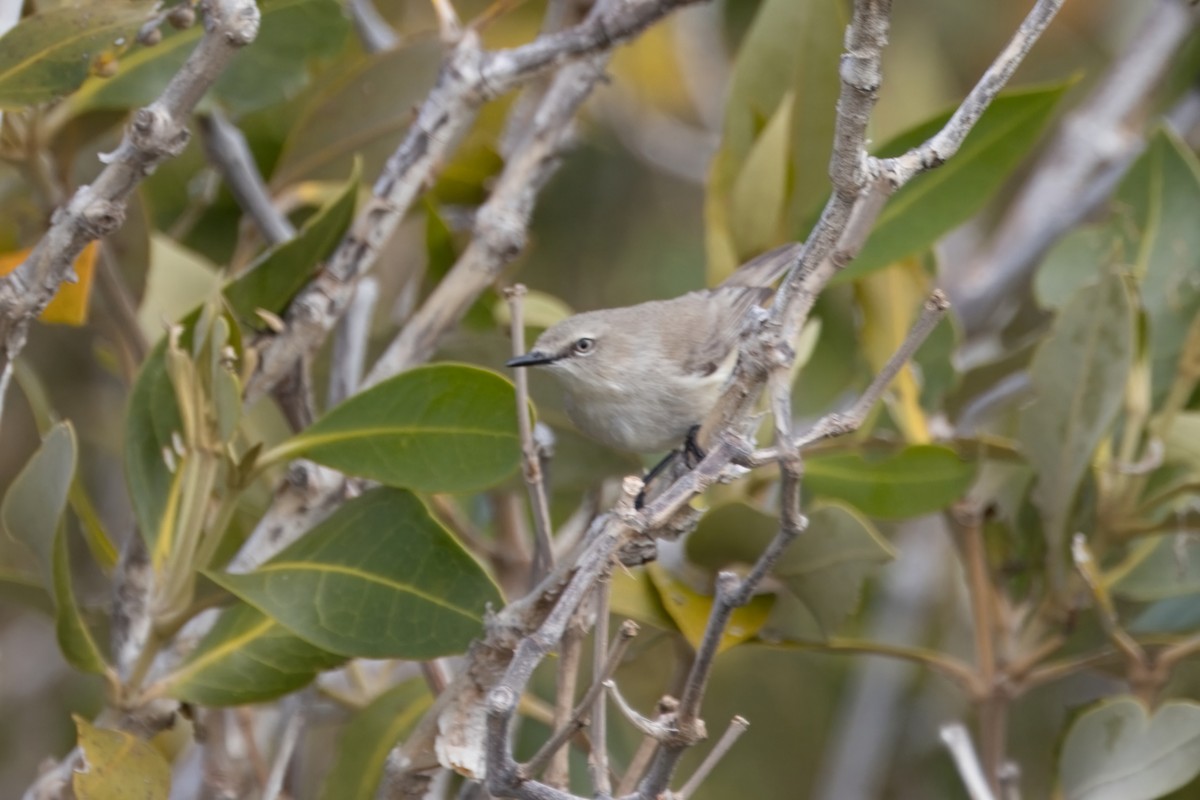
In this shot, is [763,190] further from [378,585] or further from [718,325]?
[378,585]

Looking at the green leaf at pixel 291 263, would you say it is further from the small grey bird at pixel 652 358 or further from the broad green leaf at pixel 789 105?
the broad green leaf at pixel 789 105

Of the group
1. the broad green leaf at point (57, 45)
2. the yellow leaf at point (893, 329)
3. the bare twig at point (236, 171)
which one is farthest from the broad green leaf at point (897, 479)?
the broad green leaf at point (57, 45)

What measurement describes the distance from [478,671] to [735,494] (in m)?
0.81

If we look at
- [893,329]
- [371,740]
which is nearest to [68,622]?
[371,740]

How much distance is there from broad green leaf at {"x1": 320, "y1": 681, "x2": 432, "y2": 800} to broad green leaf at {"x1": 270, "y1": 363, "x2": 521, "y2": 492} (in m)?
0.52

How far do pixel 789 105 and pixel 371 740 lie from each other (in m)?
1.49

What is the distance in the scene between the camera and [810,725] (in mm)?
4770

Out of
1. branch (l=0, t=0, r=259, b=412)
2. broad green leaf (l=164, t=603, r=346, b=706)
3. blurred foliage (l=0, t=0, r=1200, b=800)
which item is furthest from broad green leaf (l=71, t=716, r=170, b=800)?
branch (l=0, t=0, r=259, b=412)

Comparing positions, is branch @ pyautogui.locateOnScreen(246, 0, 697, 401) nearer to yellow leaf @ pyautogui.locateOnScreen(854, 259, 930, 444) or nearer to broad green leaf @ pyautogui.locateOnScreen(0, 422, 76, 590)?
broad green leaf @ pyautogui.locateOnScreen(0, 422, 76, 590)

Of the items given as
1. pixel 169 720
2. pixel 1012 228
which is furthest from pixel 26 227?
pixel 1012 228

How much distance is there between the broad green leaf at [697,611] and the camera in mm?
2080

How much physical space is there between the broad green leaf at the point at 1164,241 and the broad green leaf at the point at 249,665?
5.77 feet

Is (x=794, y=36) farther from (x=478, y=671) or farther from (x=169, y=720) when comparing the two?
(x=169, y=720)

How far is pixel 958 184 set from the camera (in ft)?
8.18
